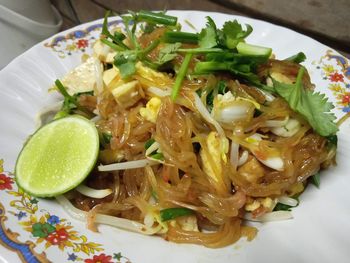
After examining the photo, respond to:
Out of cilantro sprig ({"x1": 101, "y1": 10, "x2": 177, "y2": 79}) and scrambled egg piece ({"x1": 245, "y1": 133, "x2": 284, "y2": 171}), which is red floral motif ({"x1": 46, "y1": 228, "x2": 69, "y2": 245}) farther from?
scrambled egg piece ({"x1": 245, "y1": 133, "x2": 284, "y2": 171})

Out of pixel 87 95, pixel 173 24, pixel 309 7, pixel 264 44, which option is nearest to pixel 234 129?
pixel 173 24

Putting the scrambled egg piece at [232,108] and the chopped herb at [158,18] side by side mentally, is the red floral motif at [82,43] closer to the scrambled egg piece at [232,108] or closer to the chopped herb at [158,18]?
the chopped herb at [158,18]

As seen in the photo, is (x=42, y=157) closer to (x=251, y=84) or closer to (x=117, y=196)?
(x=117, y=196)

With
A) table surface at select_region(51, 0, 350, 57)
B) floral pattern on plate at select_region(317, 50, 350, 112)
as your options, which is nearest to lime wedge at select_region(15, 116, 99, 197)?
floral pattern on plate at select_region(317, 50, 350, 112)

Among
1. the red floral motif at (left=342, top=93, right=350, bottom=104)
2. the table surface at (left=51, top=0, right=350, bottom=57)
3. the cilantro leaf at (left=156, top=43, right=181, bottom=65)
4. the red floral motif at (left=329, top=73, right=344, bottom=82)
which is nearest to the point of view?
the cilantro leaf at (left=156, top=43, right=181, bottom=65)

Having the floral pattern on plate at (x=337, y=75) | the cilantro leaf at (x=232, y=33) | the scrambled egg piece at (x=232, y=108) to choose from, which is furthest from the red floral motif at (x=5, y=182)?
the floral pattern on plate at (x=337, y=75)

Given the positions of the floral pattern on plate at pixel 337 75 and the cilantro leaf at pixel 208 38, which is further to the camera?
the floral pattern on plate at pixel 337 75

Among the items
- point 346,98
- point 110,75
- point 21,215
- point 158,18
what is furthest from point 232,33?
point 21,215

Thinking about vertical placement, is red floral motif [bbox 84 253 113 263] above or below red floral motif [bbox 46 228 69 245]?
below
